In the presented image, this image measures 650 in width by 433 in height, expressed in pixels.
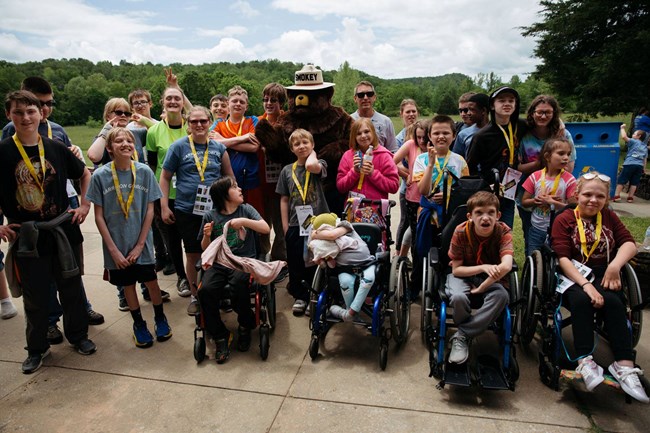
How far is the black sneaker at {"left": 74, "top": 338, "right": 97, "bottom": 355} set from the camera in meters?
3.31

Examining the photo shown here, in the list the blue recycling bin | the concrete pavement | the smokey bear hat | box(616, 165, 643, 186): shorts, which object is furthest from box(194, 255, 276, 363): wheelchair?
box(616, 165, 643, 186): shorts

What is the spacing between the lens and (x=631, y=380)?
2438 mm

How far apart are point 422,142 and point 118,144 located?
2.76m

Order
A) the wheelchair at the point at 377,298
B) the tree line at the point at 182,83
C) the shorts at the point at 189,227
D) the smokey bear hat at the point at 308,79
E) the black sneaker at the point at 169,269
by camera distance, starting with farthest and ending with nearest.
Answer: the tree line at the point at 182,83
the black sneaker at the point at 169,269
the smokey bear hat at the point at 308,79
the shorts at the point at 189,227
the wheelchair at the point at 377,298

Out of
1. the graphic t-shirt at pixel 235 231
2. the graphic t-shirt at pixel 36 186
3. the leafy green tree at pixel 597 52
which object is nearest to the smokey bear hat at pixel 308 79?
the graphic t-shirt at pixel 235 231

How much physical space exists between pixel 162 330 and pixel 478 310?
8.35 ft

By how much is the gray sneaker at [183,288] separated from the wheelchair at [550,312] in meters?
3.20

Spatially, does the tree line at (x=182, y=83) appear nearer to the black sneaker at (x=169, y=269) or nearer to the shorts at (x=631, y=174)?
the shorts at (x=631, y=174)

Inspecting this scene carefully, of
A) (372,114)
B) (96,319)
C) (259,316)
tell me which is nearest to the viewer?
(259,316)

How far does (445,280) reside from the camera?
316cm

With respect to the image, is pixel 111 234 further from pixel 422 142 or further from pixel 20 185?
pixel 422 142

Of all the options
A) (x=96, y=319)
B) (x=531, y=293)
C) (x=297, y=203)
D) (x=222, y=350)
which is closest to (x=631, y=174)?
(x=531, y=293)

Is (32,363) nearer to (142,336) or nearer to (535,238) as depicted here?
(142,336)

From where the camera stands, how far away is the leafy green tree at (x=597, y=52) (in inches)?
545
